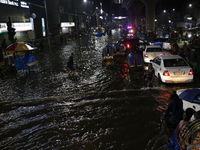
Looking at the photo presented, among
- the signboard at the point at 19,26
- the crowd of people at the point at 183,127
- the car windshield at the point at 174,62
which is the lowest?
the crowd of people at the point at 183,127

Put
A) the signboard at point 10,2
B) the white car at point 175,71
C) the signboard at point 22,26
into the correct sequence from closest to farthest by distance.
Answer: the white car at point 175,71 → the signboard at point 10,2 → the signboard at point 22,26

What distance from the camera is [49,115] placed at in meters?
8.52

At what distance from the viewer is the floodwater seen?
6402 millimetres

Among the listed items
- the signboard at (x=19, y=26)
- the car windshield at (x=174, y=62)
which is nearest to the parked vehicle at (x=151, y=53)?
the car windshield at (x=174, y=62)

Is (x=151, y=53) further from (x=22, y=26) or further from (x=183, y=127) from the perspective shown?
(x=22, y=26)

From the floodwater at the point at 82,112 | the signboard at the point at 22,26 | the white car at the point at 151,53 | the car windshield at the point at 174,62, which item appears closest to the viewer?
the floodwater at the point at 82,112

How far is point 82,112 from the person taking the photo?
866 cm

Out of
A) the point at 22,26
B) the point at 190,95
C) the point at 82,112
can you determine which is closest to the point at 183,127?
the point at 190,95

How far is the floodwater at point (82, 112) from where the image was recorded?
640cm

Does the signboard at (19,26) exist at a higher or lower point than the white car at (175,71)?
higher

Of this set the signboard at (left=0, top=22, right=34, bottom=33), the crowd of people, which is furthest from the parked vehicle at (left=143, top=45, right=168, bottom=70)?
the signboard at (left=0, top=22, right=34, bottom=33)

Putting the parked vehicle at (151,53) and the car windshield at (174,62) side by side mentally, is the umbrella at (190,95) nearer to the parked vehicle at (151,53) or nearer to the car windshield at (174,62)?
the car windshield at (174,62)

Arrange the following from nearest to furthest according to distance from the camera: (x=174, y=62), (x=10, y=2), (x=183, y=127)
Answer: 1. (x=183, y=127)
2. (x=174, y=62)
3. (x=10, y=2)

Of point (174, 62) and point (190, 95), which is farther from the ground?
point (174, 62)
